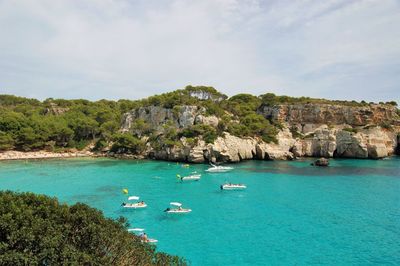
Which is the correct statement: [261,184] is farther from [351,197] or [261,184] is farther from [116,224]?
[116,224]

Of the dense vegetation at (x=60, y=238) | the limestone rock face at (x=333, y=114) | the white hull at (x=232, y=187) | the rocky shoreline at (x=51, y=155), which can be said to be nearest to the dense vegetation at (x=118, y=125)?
the rocky shoreline at (x=51, y=155)

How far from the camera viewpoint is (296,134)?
78.3m

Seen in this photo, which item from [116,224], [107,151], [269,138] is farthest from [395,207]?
[107,151]

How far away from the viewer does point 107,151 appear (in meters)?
77.1

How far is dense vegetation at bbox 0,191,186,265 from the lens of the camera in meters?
9.50

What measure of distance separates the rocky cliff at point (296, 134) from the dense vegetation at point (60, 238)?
5111 centimetres

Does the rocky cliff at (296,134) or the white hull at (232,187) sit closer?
the white hull at (232,187)

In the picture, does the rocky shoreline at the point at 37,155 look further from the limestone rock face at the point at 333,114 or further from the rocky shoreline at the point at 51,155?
the limestone rock face at the point at 333,114

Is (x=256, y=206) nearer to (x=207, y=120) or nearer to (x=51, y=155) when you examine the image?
(x=207, y=120)

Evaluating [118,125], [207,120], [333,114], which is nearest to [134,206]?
[207,120]

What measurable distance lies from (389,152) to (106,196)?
71374mm

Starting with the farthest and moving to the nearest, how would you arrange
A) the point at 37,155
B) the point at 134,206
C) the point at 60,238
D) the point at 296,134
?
the point at 296,134 → the point at 37,155 → the point at 134,206 → the point at 60,238

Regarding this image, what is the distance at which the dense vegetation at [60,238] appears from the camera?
9500 millimetres

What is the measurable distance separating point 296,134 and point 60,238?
2926 inches
